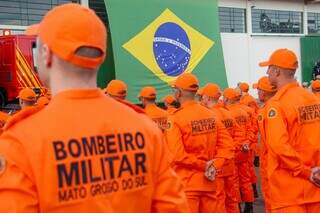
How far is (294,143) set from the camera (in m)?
4.82

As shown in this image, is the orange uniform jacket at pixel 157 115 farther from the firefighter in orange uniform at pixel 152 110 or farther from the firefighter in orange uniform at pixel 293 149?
the firefighter in orange uniform at pixel 293 149

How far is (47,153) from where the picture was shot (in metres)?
1.91

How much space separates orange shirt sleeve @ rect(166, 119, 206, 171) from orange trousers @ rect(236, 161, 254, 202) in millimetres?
3957

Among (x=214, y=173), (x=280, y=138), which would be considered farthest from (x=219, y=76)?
(x=280, y=138)

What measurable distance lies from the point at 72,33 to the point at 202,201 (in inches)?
163

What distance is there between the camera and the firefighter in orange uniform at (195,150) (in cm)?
570

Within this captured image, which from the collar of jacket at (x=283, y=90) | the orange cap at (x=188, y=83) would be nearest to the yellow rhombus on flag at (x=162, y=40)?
the orange cap at (x=188, y=83)

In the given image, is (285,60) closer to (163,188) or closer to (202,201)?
(202,201)

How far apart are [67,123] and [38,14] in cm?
1572

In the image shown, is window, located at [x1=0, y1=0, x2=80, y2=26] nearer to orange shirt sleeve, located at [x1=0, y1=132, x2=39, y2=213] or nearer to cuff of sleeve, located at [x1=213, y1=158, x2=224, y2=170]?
cuff of sleeve, located at [x1=213, y1=158, x2=224, y2=170]

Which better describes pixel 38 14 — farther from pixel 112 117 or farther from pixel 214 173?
pixel 112 117

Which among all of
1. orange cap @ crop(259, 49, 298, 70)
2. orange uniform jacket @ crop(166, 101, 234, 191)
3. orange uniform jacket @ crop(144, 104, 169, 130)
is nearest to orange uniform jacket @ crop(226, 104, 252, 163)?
orange uniform jacket @ crop(144, 104, 169, 130)

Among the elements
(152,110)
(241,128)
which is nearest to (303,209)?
(152,110)

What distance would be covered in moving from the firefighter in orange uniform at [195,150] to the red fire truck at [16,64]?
369 inches
